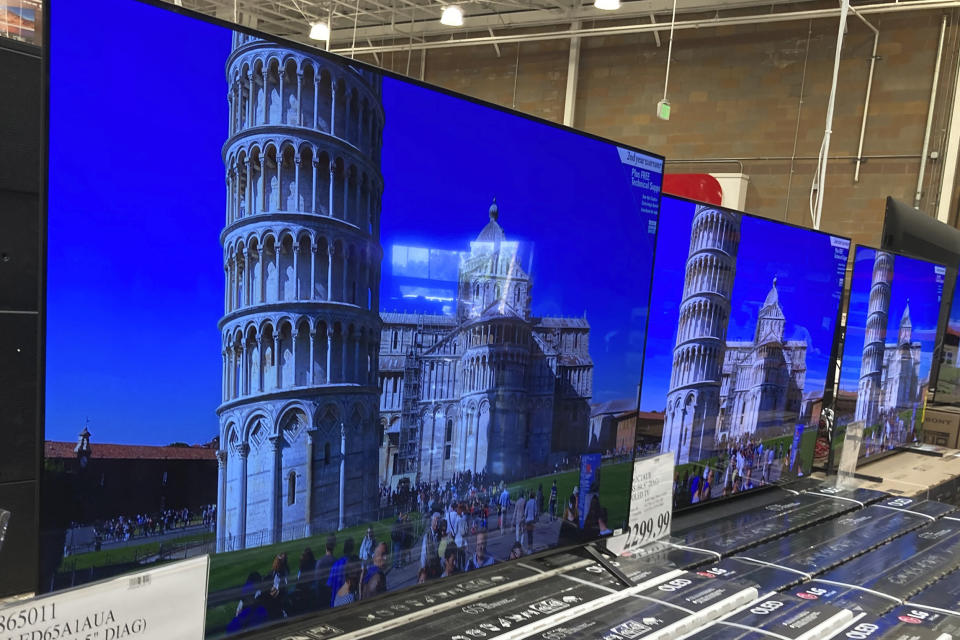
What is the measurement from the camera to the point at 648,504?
1611 millimetres

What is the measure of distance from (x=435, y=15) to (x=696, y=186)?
5.20m

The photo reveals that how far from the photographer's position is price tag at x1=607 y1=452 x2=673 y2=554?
5.14ft

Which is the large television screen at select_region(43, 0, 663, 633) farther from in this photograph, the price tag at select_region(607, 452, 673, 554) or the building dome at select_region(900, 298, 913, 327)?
the building dome at select_region(900, 298, 913, 327)

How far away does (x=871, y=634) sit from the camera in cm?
140

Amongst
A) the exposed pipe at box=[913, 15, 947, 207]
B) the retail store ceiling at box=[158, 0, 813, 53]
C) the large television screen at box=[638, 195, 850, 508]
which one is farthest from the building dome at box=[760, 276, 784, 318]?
the retail store ceiling at box=[158, 0, 813, 53]

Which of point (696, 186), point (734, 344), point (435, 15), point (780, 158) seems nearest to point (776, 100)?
point (780, 158)

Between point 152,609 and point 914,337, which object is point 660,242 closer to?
point 152,609

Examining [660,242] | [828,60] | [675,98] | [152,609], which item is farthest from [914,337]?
[675,98]

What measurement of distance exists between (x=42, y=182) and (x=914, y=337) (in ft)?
11.5

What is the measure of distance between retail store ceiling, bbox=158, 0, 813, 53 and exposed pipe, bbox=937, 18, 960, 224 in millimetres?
2042

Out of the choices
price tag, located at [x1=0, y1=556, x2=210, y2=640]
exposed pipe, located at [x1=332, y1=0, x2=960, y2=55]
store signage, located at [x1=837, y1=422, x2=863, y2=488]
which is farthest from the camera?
exposed pipe, located at [x1=332, y1=0, x2=960, y2=55]

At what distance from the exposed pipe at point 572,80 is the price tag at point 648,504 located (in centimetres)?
873

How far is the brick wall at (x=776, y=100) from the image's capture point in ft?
25.1

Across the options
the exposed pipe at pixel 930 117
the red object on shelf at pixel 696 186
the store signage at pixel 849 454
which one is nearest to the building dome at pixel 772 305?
the store signage at pixel 849 454
